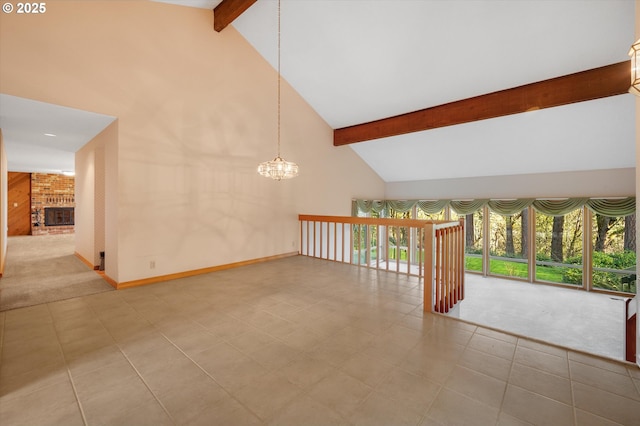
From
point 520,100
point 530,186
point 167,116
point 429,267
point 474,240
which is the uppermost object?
point 520,100

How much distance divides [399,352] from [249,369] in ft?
3.76

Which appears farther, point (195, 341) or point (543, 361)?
point (195, 341)

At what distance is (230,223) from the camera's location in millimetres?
4828

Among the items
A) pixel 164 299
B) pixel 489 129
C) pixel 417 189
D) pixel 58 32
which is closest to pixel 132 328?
pixel 164 299

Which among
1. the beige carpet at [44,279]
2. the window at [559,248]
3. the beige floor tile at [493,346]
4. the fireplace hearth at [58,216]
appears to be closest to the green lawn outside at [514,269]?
the window at [559,248]

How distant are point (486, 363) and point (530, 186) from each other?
6778 millimetres

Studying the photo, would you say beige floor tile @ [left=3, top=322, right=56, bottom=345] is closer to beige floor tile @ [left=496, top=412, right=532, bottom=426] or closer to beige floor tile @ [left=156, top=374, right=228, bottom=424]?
beige floor tile @ [left=156, top=374, right=228, bottom=424]

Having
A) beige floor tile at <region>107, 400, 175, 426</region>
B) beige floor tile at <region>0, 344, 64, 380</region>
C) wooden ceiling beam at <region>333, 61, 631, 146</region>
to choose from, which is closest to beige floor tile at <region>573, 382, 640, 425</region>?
beige floor tile at <region>107, 400, 175, 426</region>

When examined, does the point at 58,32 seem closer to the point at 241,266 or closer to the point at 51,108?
the point at 51,108

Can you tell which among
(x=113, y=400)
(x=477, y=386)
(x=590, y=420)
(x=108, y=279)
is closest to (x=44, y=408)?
(x=113, y=400)

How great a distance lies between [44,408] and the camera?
1.53 meters

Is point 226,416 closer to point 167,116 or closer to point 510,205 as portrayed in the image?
point 167,116

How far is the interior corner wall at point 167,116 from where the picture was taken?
315 cm

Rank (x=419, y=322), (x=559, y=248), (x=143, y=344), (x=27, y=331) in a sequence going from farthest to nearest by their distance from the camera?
(x=559, y=248) < (x=419, y=322) < (x=27, y=331) < (x=143, y=344)
